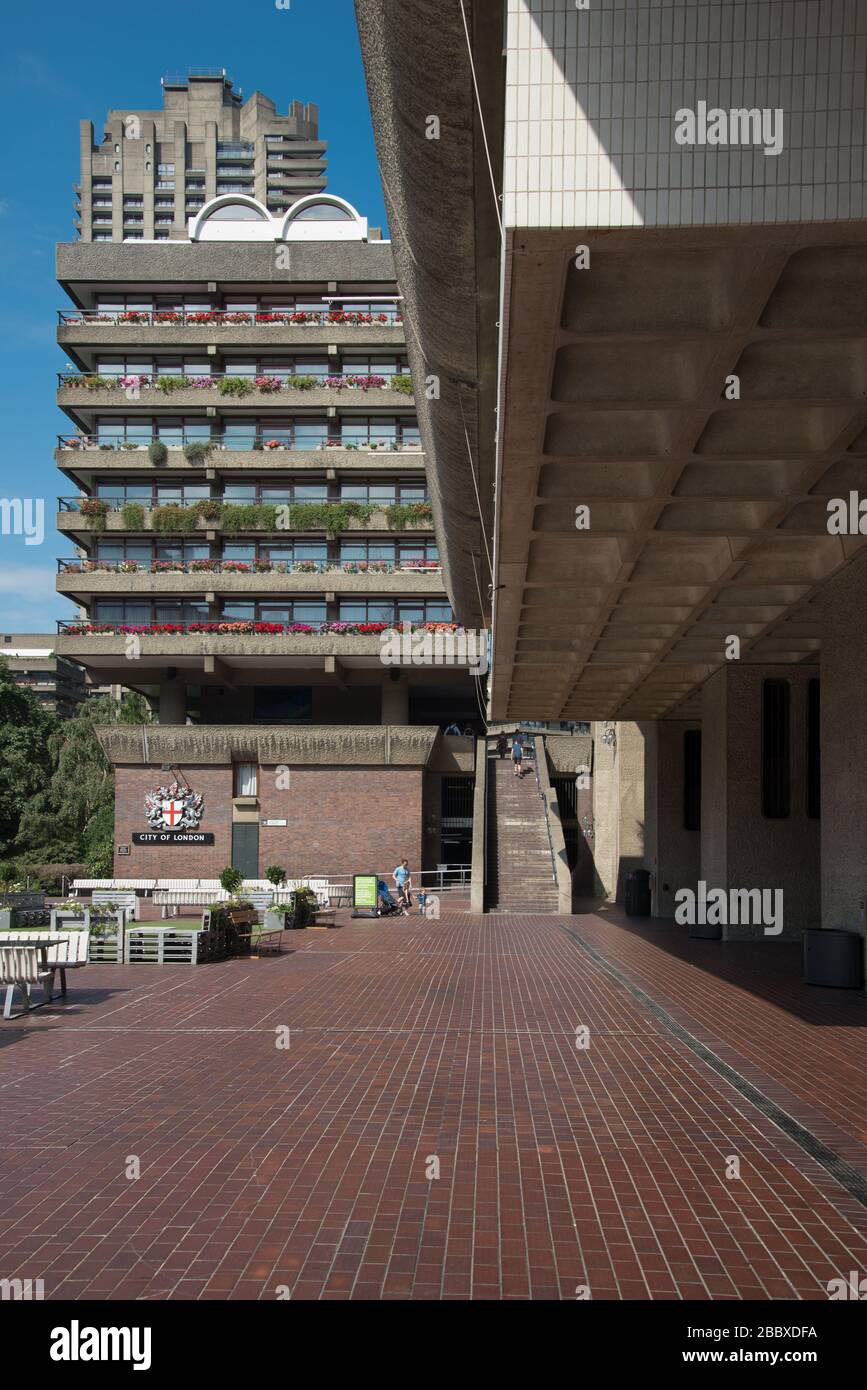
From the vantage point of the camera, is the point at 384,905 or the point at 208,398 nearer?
the point at 384,905

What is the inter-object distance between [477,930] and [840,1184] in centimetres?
1630

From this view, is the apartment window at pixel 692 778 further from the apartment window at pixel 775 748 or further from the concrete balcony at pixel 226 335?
the concrete balcony at pixel 226 335

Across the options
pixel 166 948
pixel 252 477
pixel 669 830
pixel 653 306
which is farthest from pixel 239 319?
pixel 653 306

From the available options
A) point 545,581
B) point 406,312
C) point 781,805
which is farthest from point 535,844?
Answer: point 406,312

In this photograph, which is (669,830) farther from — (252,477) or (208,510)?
(252,477)

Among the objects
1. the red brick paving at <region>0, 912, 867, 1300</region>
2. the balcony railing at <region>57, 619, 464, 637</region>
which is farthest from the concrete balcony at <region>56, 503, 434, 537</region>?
the red brick paving at <region>0, 912, 867, 1300</region>

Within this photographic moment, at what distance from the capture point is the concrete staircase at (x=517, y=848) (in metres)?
28.2

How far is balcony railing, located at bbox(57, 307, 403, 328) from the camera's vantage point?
146 feet

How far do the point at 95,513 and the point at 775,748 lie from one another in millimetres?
29894

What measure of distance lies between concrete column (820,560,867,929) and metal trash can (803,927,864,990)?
1.39ft

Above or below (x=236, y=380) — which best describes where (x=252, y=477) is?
below

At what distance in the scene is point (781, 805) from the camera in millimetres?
21078

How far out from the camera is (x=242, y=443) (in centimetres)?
4475
